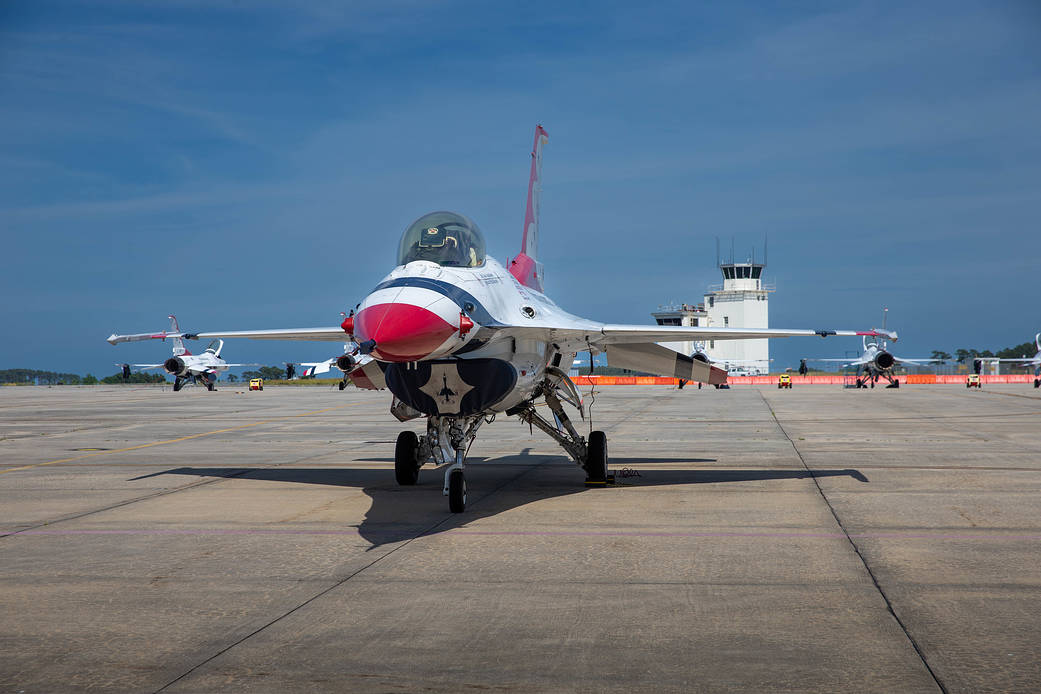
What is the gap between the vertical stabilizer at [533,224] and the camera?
1786cm

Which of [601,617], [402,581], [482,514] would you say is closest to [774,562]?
[601,617]

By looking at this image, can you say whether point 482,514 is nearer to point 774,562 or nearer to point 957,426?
point 774,562

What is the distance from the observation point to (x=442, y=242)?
11.0 metres

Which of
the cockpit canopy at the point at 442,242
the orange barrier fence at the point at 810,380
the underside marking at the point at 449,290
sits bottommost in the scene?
the orange barrier fence at the point at 810,380

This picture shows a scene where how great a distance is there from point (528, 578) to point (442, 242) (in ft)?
16.3

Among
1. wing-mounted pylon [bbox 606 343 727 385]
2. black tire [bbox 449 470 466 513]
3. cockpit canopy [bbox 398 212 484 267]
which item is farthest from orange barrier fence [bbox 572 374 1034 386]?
black tire [bbox 449 470 466 513]

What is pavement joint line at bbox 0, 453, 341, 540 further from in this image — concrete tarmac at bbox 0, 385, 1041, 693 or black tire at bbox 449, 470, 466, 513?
black tire at bbox 449, 470, 466, 513

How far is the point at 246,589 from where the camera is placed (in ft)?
23.3

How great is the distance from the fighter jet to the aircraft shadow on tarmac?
21.4 inches

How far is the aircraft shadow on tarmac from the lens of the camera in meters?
10.4

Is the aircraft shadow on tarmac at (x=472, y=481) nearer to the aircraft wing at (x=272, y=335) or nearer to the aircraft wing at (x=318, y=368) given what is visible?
the aircraft wing at (x=272, y=335)

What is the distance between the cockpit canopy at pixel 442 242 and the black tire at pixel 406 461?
148 inches

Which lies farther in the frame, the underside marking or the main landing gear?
the main landing gear

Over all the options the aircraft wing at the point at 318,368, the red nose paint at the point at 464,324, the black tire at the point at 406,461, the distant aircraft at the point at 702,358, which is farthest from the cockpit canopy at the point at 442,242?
the aircraft wing at the point at 318,368
